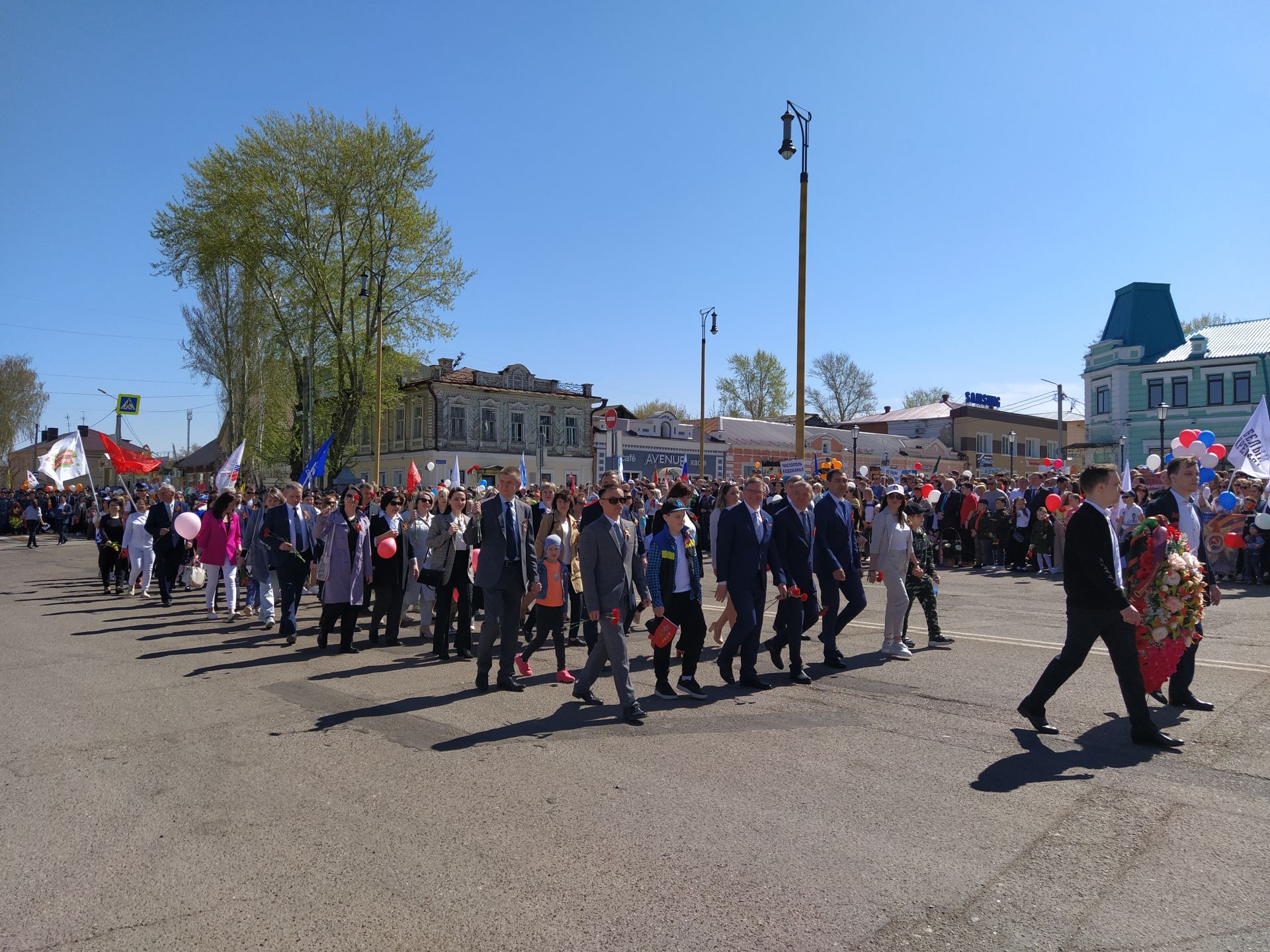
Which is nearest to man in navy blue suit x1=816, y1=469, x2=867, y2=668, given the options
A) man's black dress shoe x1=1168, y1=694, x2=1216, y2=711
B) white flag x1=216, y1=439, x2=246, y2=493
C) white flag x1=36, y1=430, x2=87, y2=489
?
man's black dress shoe x1=1168, y1=694, x2=1216, y2=711

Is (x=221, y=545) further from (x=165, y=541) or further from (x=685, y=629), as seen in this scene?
(x=685, y=629)

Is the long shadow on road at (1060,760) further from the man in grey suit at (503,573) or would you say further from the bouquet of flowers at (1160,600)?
the man in grey suit at (503,573)

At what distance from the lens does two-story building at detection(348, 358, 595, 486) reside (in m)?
53.4

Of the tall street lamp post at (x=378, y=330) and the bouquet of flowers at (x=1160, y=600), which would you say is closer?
the bouquet of flowers at (x=1160, y=600)

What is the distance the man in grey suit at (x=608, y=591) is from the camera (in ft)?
22.6

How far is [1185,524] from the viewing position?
7414mm

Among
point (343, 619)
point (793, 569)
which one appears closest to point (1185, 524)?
point (793, 569)

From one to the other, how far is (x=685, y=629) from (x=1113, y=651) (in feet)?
10.8

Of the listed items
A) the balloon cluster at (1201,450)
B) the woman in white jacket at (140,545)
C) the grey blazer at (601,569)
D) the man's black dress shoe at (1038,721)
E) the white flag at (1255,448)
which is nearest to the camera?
the man's black dress shoe at (1038,721)

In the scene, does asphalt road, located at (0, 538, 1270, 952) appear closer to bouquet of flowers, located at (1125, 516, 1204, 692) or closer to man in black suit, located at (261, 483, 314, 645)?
bouquet of flowers, located at (1125, 516, 1204, 692)

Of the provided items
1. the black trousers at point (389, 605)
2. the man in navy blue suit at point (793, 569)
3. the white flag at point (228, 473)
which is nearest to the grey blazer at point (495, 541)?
the man in navy blue suit at point (793, 569)

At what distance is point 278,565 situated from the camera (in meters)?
11.4

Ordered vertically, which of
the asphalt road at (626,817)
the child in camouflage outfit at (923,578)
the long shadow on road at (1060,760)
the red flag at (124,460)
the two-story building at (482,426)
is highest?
the two-story building at (482,426)

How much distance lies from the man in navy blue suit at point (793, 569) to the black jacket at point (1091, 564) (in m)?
2.57
